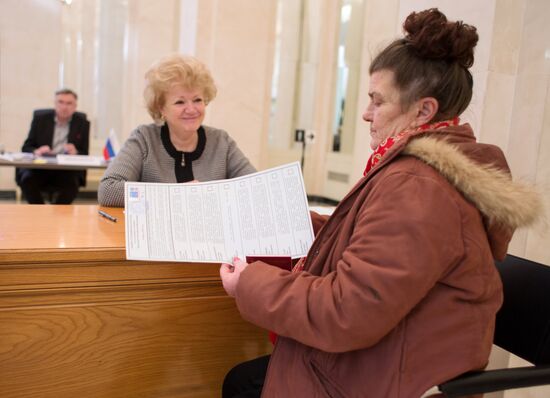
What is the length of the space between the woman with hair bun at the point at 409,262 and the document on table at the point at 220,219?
0.60 feet

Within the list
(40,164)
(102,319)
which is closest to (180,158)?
(102,319)

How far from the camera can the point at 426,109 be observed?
1208 millimetres

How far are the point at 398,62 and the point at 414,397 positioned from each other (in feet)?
2.47

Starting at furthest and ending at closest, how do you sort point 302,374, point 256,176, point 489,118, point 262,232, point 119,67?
point 119,67
point 489,118
point 256,176
point 262,232
point 302,374

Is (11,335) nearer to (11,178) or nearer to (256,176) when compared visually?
(256,176)

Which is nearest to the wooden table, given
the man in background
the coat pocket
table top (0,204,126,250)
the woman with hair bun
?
table top (0,204,126,250)

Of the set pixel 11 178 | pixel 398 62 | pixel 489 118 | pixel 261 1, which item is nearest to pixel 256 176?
pixel 398 62

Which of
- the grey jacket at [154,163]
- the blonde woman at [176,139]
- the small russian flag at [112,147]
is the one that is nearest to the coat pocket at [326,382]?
the grey jacket at [154,163]

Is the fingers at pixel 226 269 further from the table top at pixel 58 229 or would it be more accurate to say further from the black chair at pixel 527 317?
the black chair at pixel 527 317

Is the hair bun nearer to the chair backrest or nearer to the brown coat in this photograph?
the brown coat

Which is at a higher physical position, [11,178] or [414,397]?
[414,397]

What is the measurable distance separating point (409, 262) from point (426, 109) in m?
0.43

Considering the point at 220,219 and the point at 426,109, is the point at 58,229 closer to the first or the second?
the point at 220,219

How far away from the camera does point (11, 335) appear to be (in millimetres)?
1428
